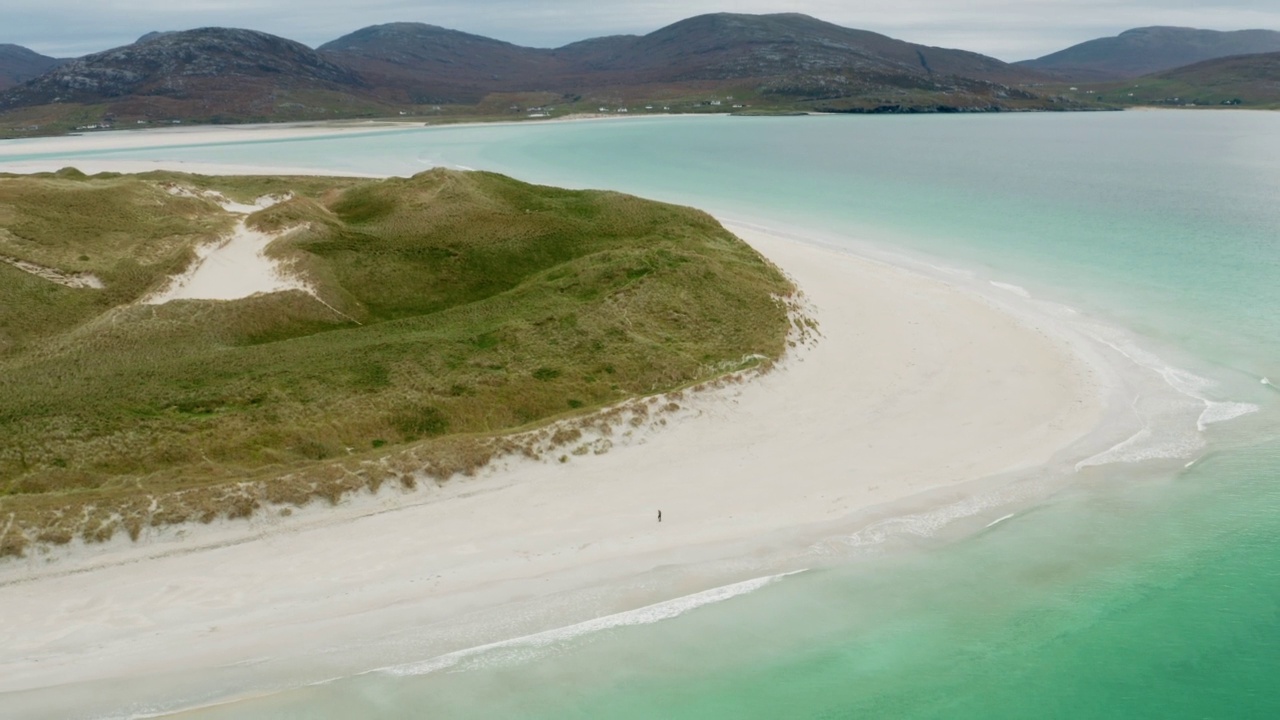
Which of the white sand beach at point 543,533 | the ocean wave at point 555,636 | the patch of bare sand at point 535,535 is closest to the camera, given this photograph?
the ocean wave at point 555,636

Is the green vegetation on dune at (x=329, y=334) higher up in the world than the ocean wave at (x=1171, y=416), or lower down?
higher up

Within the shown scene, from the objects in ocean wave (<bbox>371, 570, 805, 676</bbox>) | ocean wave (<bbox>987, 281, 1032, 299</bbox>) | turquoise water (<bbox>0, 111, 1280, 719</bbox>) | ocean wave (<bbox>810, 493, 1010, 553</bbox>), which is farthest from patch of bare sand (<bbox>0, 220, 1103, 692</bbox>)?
ocean wave (<bbox>987, 281, 1032, 299</bbox>)

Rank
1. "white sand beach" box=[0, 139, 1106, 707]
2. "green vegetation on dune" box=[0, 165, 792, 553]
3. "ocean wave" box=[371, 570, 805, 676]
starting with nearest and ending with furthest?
"ocean wave" box=[371, 570, 805, 676]
"white sand beach" box=[0, 139, 1106, 707]
"green vegetation on dune" box=[0, 165, 792, 553]

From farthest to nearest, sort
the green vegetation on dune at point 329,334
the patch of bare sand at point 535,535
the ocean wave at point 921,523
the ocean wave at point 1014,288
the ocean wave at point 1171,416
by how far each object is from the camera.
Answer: the ocean wave at point 1014,288, the ocean wave at point 1171,416, the green vegetation on dune at point 329,334, the ocean wave at point 921,523, the patch of bare sand at point 535,535

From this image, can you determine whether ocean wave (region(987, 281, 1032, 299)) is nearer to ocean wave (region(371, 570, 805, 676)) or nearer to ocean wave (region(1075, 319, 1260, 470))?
ocean wave (region(1075, 319, 1260, 470))

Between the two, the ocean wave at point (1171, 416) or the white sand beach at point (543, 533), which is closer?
the white sand beach at point (543, 533)

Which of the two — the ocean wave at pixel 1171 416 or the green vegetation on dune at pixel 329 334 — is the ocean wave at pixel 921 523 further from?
the green vegetation on dune at pixel 329 334

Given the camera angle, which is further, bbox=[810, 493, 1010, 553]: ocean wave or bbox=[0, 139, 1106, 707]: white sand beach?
bbox=[810, 493, 1010, 553]: ocean wave

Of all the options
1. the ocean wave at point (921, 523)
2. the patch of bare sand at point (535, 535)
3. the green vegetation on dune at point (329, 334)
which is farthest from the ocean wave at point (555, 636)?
the green vegetation on dune at point (329, 334)
